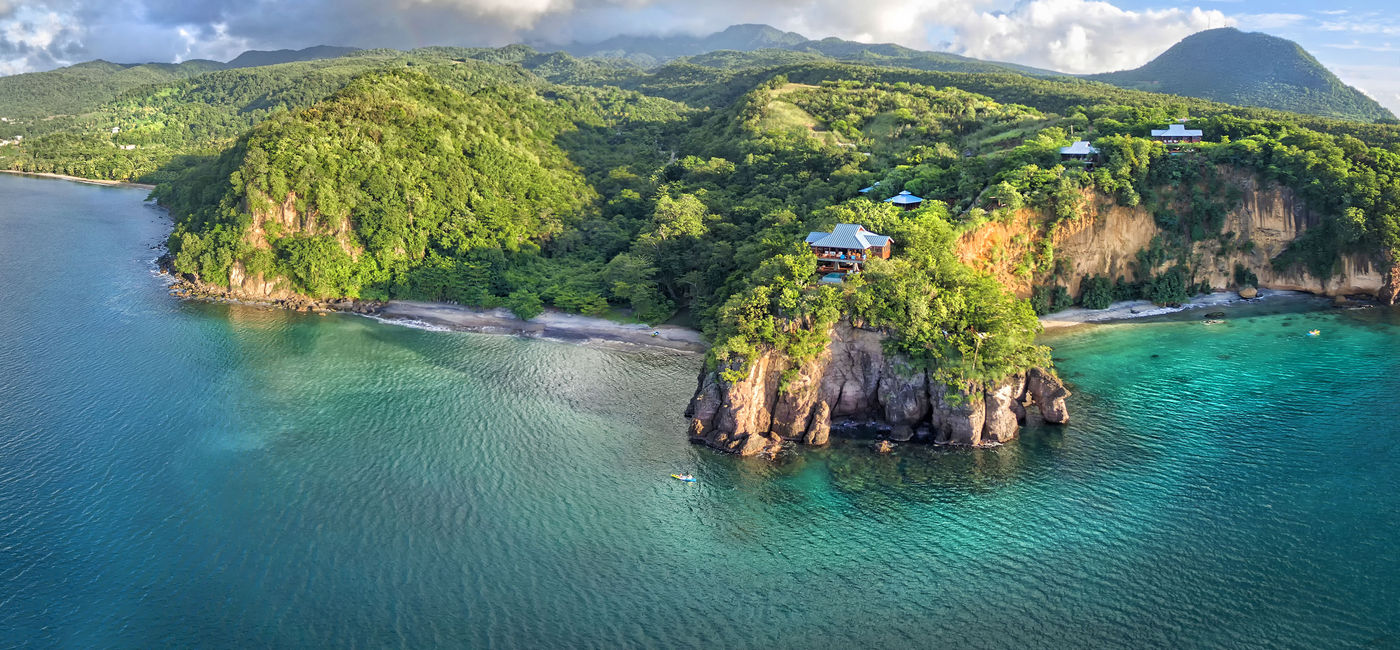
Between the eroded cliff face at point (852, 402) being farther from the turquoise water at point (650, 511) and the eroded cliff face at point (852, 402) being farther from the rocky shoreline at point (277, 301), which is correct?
the rocky shoreline at point (277, 301)

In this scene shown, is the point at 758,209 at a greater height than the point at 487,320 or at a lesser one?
greater

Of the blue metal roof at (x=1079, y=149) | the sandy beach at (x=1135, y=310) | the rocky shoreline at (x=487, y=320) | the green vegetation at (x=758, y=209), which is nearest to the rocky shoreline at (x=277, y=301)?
the rocky shoreline at (x=487, y=320)

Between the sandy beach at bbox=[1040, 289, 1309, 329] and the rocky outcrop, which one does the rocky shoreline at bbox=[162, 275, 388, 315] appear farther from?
the sandy beach at bbox=[1040, 289, 1309, 329]

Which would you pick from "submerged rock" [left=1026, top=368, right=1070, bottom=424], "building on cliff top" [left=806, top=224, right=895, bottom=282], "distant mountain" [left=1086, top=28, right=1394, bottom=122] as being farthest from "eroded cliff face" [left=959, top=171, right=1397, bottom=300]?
"distant mountain" [left=1086, top=28, right=1394, bottom=122]

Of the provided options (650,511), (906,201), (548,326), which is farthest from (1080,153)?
(650,511)

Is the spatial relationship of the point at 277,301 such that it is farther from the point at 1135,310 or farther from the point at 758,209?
the point at 1135,310

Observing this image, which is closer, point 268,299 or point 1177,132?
point 1177,132

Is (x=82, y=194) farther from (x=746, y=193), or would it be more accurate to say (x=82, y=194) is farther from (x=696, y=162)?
(x=746, y=193)
